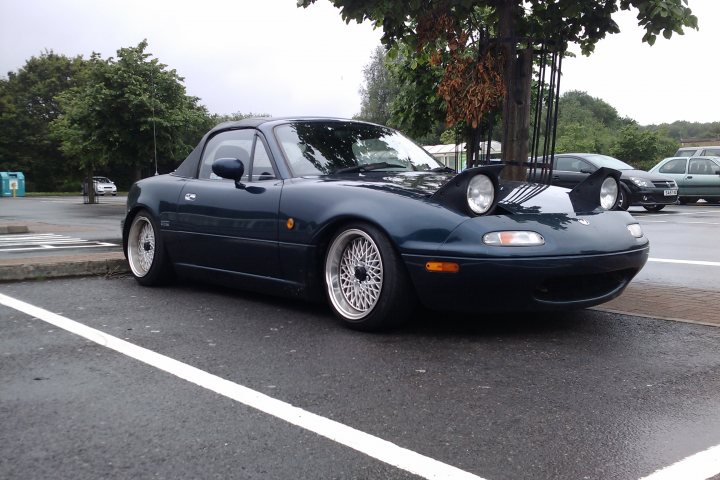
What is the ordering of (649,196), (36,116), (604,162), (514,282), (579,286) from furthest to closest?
(36,116)
(604,162)
(649,196)
(579,286)
(514,282)

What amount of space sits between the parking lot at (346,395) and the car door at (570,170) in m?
12.1

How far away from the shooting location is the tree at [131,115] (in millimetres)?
27375

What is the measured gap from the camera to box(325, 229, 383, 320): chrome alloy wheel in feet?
14.3

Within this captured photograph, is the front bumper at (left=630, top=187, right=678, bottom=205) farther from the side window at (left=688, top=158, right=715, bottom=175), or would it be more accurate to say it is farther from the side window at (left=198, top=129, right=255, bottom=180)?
the side window at (left=198, top=129, right=255, bottom=180)

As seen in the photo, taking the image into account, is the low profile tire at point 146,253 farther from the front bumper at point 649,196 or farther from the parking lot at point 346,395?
the front bumper at point 649,196

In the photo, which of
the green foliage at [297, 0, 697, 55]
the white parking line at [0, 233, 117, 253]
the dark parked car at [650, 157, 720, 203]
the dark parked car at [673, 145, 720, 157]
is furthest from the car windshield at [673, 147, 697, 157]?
the white parking line at [0, 233, 117, 253]

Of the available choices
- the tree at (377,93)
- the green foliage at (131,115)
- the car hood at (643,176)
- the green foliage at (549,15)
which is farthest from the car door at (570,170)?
the tree at (377,93)

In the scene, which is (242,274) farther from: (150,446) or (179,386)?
(150,446)

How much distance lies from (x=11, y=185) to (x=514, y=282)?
4678cm

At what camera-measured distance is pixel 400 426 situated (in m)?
2.84

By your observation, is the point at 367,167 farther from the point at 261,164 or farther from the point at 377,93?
the point at 377,93

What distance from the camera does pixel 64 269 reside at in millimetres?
6586

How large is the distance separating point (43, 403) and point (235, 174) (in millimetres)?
2387

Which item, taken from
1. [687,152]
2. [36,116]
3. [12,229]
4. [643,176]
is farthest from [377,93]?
[12,229]
